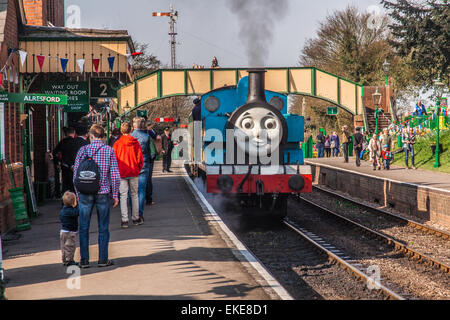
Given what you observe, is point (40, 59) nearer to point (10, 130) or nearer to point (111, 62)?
point (10, 130)

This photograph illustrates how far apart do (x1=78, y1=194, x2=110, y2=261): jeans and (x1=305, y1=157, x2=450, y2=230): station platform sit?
9103mm

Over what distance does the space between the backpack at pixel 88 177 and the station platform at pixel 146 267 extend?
96cm

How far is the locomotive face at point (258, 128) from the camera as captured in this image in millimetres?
11758

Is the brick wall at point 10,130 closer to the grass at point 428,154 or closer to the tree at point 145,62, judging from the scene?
the grass at point 428,154

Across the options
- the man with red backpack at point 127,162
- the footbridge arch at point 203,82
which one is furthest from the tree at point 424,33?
the man with red backpack at point 127,162

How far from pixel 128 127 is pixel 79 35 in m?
4.22

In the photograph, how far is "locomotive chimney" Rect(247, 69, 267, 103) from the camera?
1203 cm

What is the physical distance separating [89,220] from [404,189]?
36.5ft

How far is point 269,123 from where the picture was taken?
11.8m

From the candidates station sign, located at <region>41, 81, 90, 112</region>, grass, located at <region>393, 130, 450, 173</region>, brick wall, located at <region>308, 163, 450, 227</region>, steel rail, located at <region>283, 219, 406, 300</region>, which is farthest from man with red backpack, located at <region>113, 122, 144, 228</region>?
grass, located at <region>393, 130, 450, 173</region>

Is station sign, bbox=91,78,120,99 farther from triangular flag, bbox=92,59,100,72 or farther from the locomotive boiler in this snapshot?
the locomotive boiler

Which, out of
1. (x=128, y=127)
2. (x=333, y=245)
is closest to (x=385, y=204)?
(x=333, y=245)

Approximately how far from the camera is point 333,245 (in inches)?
446
